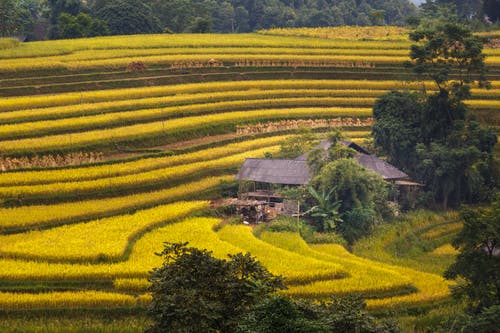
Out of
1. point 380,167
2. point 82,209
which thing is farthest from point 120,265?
point 380,167

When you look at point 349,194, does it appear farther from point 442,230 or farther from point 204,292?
point 204,292

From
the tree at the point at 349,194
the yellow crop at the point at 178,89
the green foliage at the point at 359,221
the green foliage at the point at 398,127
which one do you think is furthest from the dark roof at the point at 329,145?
the yellow crop at the point at 178,89

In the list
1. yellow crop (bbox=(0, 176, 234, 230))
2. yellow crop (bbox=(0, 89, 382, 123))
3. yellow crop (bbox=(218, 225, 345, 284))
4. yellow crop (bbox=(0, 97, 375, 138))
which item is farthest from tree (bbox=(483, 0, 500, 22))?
yellow crop (bbox=(218, 225, 345, 284))

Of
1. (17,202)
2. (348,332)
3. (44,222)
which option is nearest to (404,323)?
(348,332)

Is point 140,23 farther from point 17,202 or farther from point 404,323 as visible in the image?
point 404,323

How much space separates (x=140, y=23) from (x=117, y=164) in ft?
90.2

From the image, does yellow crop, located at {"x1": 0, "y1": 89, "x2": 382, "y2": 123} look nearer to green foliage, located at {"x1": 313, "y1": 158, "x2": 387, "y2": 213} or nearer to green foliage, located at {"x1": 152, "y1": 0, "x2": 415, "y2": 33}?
green foliage, located at {"x1": 313, "y1": 158, "x2": 387, "y2": 213}

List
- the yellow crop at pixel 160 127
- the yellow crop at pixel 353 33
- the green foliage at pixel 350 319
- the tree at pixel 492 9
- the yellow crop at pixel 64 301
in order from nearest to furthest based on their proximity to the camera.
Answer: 1. the green foliage at pixel 350 319
2. the yellow crop at pixel 64 301
3. the yellow crop at pixel 160 127
4. the yellow crop at pixel 353 33
5. the tree at pixel 492 9

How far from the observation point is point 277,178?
29.2 meters

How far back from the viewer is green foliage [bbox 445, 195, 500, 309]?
1797 cm

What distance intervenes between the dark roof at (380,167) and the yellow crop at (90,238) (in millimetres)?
6970

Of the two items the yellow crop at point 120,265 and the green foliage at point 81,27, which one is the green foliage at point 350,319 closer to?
the yellow crop at point 120,265

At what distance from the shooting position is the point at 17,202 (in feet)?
84.2

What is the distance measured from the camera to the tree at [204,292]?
14.4m
